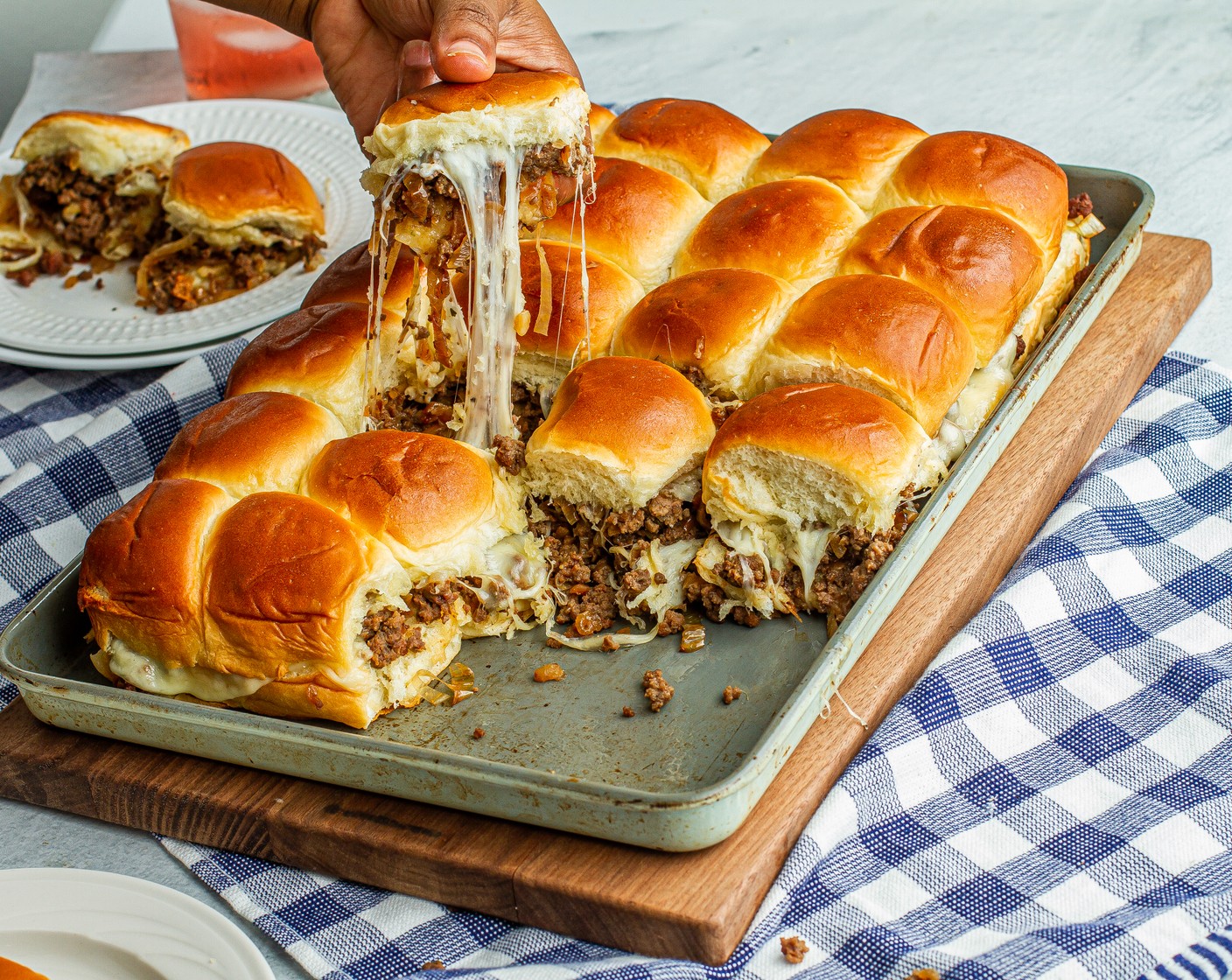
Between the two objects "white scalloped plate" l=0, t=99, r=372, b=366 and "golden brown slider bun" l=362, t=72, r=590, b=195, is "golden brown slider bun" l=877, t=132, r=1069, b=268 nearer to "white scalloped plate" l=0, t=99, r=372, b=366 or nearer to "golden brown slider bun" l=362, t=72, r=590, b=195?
"golden brown slider bun" l=362, t=72, r=590, b=195

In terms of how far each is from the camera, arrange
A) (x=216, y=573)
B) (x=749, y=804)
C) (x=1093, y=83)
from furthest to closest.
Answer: (x=1093, y=83) → (x=216, y=573) → (x=749, y=804)

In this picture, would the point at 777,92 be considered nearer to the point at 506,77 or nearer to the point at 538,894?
the point at 506,77

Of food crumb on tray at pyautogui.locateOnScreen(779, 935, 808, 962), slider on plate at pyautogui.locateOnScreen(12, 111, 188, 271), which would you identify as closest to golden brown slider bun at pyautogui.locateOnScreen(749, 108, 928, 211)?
food crumb on tray at pyautogui.locateOnScreen(779, 935, 808, 962)

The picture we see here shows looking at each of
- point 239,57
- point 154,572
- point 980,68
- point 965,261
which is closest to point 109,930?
point 154,572

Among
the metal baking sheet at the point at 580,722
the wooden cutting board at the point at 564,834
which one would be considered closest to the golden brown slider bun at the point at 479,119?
the metal baking sheet at the point at 580,722

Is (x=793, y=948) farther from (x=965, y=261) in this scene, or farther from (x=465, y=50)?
(x=465, y=50)

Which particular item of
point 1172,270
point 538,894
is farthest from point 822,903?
point 1172,270
